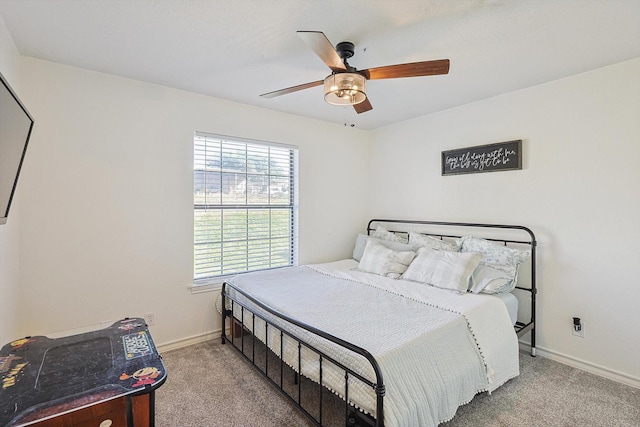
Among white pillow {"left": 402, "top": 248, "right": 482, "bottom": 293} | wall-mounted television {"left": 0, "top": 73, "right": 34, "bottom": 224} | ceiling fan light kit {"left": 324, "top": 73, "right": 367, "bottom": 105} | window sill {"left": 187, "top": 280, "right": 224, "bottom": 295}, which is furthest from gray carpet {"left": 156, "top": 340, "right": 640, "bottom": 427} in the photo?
ceiling fan light kit {"left": 324, "top": 73, "right": 367, "bottom": 105}

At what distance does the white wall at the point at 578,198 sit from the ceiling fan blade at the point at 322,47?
205 centimetres

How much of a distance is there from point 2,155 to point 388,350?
1991 mm

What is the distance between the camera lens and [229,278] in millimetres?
3203

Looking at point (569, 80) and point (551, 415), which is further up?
point (569, 80)

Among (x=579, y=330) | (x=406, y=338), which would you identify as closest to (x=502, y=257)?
(x=579, y=330)

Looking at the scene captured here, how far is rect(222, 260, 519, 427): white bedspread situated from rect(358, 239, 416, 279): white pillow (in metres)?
0.24

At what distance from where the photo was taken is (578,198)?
8.41 ft

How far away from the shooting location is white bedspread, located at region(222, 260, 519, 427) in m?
1.51

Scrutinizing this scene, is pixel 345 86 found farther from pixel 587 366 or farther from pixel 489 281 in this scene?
pixel 587 366

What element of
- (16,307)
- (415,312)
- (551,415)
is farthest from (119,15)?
(551,415)

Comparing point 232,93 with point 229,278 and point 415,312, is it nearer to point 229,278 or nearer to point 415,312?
point 229,278

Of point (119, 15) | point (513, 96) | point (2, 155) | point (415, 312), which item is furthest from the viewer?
point (513, 96)

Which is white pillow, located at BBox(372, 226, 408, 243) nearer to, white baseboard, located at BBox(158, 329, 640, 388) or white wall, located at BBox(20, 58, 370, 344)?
white baseboard, located at BBox(158, 329, 640, 388)

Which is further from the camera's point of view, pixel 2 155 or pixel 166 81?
pixel 166 81
